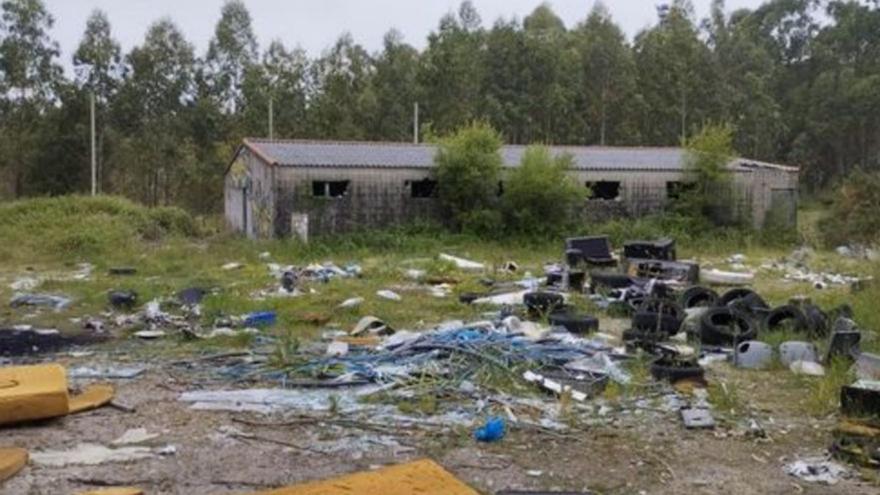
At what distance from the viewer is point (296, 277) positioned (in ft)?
51.9

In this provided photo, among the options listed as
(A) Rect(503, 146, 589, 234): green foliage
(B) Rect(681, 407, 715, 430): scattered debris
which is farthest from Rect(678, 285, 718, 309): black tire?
(A) Rect(503, 146, 589, 234): green foliage

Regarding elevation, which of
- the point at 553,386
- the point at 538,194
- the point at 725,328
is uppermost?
the point at 538,194

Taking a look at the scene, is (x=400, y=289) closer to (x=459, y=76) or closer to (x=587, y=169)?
(x=587, y=169)

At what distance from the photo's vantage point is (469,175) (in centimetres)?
2273

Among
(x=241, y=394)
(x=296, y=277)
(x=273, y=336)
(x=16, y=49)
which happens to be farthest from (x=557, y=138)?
(x=241, y=394)

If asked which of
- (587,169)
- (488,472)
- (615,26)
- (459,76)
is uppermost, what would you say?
(615,26)

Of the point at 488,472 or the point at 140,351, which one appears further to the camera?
the point at 140,351

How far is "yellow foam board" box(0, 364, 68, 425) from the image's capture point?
646 cm

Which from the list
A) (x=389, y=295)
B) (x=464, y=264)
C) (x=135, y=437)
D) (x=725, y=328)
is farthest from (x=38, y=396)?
(x=464, y=264)

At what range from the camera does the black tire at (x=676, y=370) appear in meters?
7.99

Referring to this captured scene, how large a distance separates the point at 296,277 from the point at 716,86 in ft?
103

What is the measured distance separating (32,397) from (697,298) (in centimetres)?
845

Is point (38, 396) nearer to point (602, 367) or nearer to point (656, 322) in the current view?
point (602, 367)

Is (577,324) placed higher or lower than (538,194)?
lower
